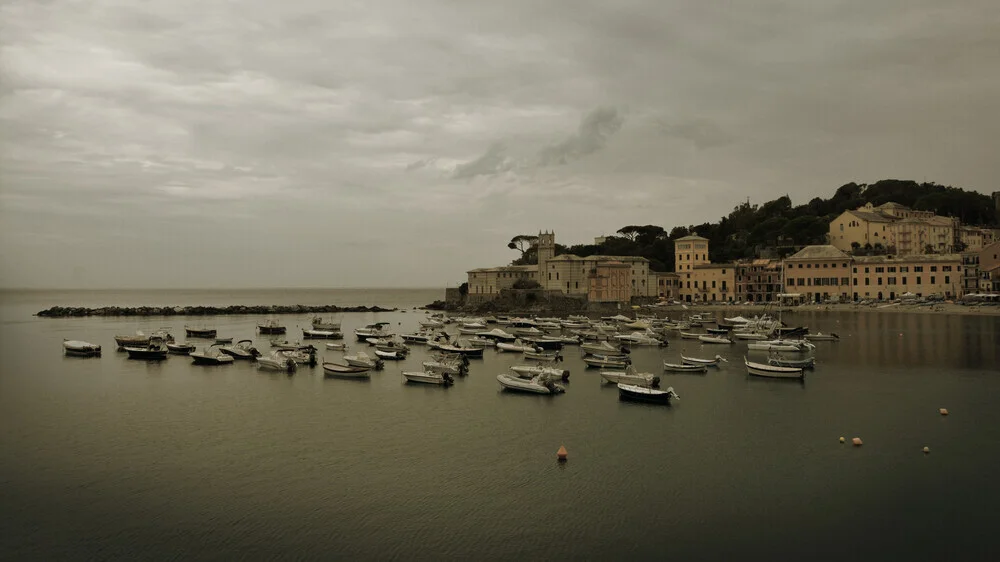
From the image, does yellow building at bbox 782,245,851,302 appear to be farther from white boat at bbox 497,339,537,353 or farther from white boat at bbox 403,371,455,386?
white boat at bbox 403,371,455,386

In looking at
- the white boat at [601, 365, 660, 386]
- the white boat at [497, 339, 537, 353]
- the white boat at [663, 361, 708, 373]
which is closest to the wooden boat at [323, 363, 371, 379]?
the white boat at [601, 365, 660, 386]

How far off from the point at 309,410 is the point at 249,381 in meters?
8.86

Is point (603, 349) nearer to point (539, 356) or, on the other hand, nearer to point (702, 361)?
point (539, 356)

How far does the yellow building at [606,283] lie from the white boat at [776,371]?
53313mm

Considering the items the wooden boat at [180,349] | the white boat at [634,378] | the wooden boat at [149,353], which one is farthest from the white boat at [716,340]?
the wooden boat at [149,353]

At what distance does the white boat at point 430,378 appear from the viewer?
108 ft

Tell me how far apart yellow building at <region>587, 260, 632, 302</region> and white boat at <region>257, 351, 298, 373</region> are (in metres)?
55.5

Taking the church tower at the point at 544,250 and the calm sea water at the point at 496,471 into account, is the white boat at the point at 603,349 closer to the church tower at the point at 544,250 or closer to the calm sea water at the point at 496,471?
the calm sea water at the point at 496,471

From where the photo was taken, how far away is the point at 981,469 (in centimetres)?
1847

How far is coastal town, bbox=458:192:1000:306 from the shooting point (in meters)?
79.5

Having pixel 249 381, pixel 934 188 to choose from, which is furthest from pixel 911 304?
pixel 249 381

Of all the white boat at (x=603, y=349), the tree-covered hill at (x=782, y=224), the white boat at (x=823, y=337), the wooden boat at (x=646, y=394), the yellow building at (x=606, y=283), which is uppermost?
the tree-covered hill at (x=782, y=224)

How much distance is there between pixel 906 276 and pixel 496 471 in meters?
79.8

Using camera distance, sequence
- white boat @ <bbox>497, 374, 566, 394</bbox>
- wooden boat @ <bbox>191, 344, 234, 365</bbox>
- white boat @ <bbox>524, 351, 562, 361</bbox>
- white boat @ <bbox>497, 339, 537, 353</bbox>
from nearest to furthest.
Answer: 1. white boat @ <bbox>497, 374, 566, 394</bbox>
2. wooden boat @ <bbox>191, 344, 234, 365</bbox>
3. white boat @ <bbox>524, 351, 562, 361</bbox>
4. white boat @ <bbox>497, 339, 537, 353</bbox>
